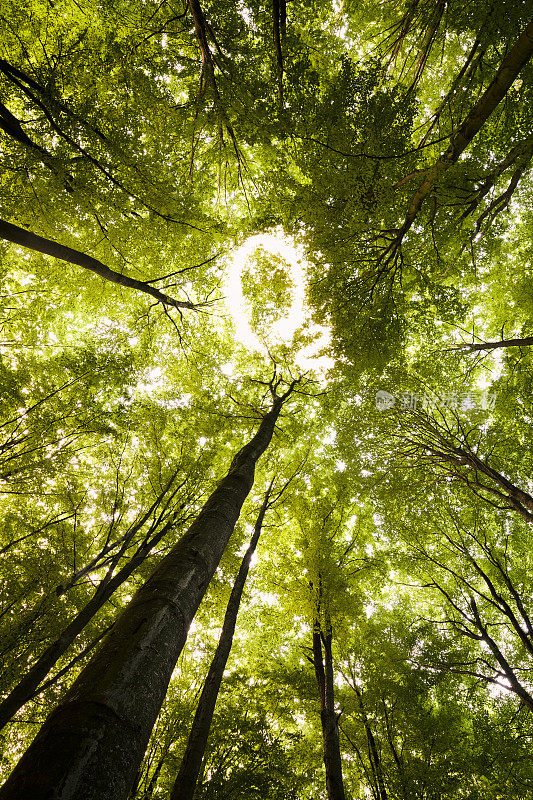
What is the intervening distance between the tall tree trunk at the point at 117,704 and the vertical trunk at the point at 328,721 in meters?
6.69

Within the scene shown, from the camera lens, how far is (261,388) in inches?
424

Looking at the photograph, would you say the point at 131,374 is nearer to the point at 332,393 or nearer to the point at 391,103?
the point at 332,393

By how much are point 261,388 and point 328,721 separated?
827 cm

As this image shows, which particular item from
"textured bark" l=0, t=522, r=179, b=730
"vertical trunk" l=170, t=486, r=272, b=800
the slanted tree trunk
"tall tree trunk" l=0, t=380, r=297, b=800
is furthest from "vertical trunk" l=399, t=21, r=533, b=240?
"textured bark" l=0, t=522, r=179, b=730

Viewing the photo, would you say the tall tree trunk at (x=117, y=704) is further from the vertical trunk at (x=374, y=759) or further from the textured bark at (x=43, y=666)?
the vertical trunk at (x=374, y=759)

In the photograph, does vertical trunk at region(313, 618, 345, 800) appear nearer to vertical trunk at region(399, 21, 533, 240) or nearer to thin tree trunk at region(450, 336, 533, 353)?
thin tree trunk at region(450, 336, 533, 353)

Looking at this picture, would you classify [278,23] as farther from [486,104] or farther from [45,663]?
[45,663]

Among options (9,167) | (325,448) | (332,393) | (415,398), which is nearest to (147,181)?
(9,167)

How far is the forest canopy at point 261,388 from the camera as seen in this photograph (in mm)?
4508

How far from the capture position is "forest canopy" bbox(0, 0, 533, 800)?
451 centimetres

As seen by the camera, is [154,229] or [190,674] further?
[190,674]

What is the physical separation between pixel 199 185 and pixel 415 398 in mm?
8054

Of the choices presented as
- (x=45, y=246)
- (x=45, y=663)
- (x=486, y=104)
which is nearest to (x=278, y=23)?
(x=486, y=104)

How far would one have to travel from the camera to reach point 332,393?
380 inches
